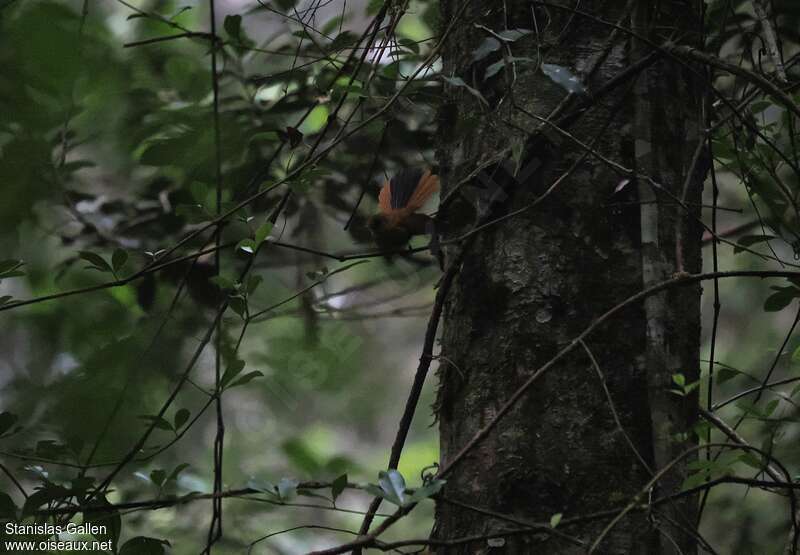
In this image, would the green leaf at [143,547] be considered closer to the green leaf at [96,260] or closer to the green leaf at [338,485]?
the green leaf at [338,485]

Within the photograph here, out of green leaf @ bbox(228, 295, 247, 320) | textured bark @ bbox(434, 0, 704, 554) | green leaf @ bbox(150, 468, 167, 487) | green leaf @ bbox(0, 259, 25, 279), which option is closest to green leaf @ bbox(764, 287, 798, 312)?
textured bark @ bbox(434, 0, 704, 554)

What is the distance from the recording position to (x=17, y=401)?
91 cm

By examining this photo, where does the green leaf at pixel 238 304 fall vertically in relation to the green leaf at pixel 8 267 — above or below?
below

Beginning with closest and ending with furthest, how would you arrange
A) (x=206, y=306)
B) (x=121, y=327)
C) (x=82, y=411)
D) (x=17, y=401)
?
(x=82, y=411) < (x=17, y=401) < (x=121, y=327) < (x=206, y=306)

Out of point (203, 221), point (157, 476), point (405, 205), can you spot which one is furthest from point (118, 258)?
point (405, 205)

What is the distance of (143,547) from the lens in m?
1.37

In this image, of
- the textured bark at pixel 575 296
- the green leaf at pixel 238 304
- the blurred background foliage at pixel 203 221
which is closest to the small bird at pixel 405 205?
the blurred background foliage at pixel 203 221

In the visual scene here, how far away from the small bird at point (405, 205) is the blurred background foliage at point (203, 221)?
0.15 meters

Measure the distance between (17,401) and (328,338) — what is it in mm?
2502

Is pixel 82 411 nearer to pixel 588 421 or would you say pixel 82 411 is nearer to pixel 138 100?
pixel 588 421

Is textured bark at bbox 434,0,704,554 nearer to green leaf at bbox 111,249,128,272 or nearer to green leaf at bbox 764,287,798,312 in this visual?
green leaf at bbox 764,287,798,312

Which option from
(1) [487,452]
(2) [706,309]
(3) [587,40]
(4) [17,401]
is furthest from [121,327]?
(2) [706,309]

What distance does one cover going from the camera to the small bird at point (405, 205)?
1.90 meters

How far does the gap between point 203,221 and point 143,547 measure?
0.59m
